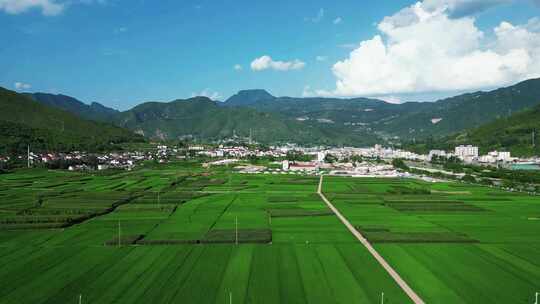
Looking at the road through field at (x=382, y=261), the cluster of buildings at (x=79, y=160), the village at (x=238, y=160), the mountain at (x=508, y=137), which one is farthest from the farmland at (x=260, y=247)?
the mountain at (x=508, y=137)

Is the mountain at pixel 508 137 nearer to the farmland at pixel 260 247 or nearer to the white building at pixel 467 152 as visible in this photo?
the white building at pixel 467 152

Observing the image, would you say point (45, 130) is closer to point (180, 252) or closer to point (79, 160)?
point (79, 160)

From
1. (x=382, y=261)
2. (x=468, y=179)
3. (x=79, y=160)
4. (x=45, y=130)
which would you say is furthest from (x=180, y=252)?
(x=45, y=130)

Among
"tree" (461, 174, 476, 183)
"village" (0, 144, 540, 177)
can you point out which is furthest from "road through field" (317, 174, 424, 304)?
"village" (0, 144, 540, 177)

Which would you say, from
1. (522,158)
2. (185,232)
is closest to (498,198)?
(185,232)

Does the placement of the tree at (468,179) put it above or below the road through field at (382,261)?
above

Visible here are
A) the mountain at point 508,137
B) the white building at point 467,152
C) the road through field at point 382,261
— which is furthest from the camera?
the mountain at point 508,137

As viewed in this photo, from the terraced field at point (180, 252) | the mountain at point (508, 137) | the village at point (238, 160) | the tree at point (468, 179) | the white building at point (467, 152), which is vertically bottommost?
the terraced field at point (180, 252)
